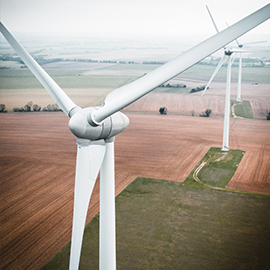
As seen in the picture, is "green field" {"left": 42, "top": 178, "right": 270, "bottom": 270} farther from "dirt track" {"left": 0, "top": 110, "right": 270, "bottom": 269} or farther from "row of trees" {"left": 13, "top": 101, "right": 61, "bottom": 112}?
"row of trees" {"left": 13, "top": 101, "right": 61, "bottom": 112}

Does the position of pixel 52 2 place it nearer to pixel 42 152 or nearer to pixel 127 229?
pixel 42 152

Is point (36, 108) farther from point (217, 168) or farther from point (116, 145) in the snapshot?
point (217, 168)

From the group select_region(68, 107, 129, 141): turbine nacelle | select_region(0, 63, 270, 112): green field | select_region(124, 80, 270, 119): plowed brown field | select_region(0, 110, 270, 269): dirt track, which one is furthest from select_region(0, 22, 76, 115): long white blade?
select_region(0, 63, 270, 112): green field

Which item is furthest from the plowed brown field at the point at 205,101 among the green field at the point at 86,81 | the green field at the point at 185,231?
the green field at the point at 185,231

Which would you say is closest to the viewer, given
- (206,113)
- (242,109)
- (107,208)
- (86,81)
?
(107,208)

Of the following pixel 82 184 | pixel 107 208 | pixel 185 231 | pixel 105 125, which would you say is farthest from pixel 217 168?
pixel 105 125

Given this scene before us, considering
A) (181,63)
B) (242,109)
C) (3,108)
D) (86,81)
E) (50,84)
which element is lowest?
(242,109)
